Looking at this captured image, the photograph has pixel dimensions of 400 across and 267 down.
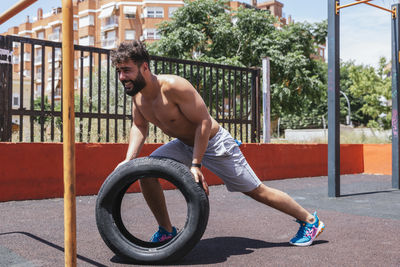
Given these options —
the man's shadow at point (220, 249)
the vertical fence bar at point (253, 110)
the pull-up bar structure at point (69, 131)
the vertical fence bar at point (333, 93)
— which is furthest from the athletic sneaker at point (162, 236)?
the vertical fence bar at point (253, 110)

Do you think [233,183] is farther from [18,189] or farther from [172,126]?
[18,189]

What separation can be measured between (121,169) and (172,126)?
501mm

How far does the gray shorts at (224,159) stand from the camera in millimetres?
3162

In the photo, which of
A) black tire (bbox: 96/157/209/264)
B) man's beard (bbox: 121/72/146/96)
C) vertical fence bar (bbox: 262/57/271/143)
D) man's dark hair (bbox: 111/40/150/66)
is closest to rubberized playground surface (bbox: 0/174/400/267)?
black tire (bbox: 96/157/209/264)

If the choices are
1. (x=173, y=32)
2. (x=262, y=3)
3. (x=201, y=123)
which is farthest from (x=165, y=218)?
(x=262, y=3)

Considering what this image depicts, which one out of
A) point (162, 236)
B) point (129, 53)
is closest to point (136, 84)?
point (129, 53)

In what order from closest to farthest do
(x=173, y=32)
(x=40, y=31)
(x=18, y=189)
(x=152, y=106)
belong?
(x=152, y=106) < (x=18, y=189) < (x=173, y=32) < (x=40, y=31)

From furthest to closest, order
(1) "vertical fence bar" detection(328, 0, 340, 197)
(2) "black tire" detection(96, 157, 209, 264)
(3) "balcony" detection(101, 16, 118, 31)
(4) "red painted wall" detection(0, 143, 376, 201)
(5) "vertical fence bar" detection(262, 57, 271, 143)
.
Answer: (3) "balcony" detection(101, 16, 118, 31), (5) "vertical fence bar" detection(262, 57, 271, 143), (1) "vertical fence bar" detection(328, 0, 340, 197), (4) "red painted wall" detection(0, 143, 376, 201), (2) "black tire" detection(96, 157, 209, 264)

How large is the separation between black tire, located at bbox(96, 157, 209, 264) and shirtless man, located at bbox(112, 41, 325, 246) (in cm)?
12

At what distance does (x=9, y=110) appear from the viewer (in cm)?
562

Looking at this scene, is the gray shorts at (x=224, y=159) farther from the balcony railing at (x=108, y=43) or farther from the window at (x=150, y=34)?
the balcony railing at (x=108, y=43)

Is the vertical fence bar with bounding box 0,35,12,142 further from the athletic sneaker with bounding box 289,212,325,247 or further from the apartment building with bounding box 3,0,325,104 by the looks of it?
the apartment building with bounding box 3,0,325,104

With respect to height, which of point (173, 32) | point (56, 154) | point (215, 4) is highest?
point (215, 4)

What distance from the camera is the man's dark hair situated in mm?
2738
